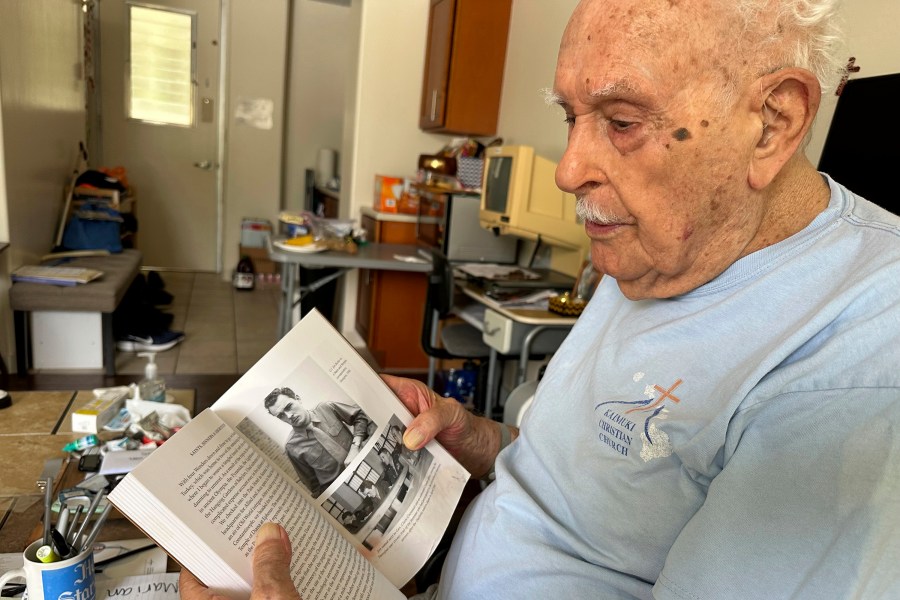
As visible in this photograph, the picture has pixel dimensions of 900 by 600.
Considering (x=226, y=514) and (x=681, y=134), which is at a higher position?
(x=681, y=134)

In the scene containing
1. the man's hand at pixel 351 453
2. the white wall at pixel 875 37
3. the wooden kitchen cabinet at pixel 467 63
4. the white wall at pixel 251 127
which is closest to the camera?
the man's hand at pixel 351 453

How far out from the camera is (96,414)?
112cm

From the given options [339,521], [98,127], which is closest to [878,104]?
[339,521]

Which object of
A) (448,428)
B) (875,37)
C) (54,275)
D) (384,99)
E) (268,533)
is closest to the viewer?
(268,533)

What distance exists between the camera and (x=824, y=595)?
0.46 m

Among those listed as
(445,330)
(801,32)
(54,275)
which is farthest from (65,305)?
(801,32)

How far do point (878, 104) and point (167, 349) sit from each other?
3435 millimetres

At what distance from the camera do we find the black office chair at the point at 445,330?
258 cm

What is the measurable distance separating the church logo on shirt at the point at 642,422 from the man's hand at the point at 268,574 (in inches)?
15.0

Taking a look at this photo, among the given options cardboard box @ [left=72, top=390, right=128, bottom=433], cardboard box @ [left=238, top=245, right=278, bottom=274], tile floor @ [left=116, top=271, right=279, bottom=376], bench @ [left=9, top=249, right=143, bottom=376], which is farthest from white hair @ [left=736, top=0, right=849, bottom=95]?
cardboard box @ [left=238, top=245, right=278, bottom=274]

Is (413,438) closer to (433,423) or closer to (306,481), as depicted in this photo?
(433,423)

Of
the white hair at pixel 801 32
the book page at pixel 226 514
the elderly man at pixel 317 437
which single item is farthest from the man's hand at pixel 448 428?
the white hair at pixel 801 32

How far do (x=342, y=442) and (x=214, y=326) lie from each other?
3.56 m

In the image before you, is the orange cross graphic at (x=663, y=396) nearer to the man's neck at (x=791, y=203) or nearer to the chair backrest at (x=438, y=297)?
the man's neck at (x=791, y=203)
